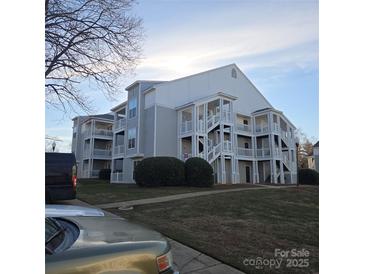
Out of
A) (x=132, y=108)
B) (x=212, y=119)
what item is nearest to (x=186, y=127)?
(x=212, y=119)

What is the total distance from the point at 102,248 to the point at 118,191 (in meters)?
5.14

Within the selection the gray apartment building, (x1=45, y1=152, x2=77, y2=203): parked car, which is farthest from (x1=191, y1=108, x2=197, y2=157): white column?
(x1=45, y1=152, x2=77, y2=203): parked car

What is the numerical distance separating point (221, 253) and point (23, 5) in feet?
9.93

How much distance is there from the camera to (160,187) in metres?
6.96

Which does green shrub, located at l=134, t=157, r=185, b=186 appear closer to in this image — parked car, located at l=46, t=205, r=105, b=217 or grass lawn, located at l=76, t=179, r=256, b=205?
grass lawn, located at l=76, t=179, r=256, b=205

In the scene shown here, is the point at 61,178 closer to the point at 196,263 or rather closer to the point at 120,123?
the point at 196,263

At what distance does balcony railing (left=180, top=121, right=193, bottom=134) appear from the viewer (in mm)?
6711

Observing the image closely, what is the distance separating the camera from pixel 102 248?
5.61ft

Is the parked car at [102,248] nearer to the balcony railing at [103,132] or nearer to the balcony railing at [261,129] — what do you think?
the balcony railing at [103,132]

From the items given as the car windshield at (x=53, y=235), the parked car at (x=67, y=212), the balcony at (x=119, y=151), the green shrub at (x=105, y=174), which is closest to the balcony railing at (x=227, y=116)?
the balcony at (x=119, y=151)

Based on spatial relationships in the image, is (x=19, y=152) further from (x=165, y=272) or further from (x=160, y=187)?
(x=160, y=187)

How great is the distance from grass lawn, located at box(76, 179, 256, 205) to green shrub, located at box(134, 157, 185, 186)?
0.14m

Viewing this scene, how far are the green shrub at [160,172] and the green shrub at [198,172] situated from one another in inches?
5.1

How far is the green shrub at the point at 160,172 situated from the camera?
6375 mm
